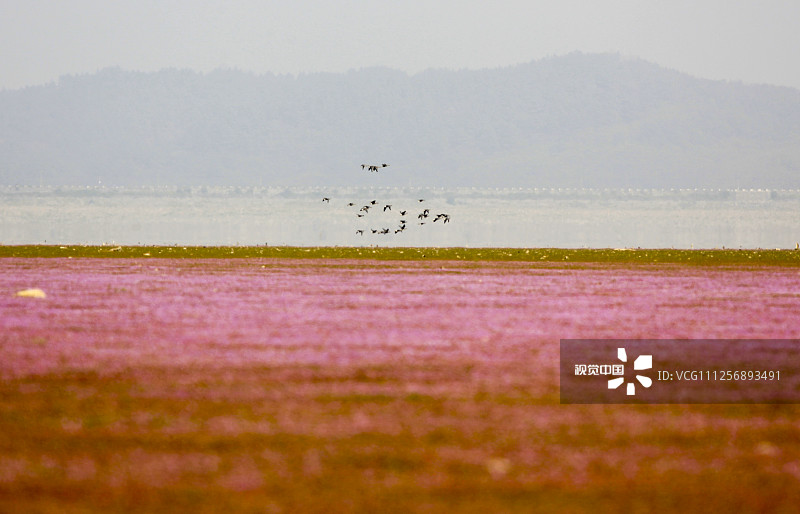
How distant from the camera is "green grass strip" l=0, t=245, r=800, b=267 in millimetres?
45531

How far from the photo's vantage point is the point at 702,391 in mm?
12102

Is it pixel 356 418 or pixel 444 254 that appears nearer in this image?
pixel 356 418

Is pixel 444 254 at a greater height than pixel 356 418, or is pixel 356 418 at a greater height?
pixel 444 254

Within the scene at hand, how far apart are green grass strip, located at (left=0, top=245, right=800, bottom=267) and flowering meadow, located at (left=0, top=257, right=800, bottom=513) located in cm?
2384

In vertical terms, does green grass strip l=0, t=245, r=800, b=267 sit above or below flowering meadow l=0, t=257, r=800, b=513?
above

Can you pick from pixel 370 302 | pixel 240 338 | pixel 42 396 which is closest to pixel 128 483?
pixel 42 396

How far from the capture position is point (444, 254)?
4919 centimetres

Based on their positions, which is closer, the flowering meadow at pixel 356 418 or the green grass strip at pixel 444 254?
the flowering meadow at pixel 356 418

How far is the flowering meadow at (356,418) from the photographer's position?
777 centimetres

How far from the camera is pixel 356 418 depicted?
33.7 ft

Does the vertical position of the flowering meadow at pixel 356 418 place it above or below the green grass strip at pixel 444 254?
below

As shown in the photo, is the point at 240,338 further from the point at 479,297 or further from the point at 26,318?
the point at 479,297

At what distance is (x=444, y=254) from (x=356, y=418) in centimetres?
3900

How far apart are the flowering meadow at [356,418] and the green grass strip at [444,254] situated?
23839 mm
